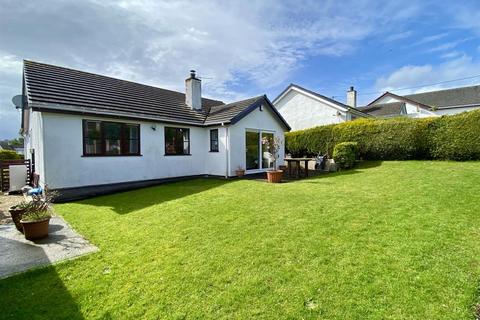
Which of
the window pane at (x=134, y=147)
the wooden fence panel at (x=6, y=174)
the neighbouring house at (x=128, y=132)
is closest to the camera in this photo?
the neighbouring house at (x=128, y=132)

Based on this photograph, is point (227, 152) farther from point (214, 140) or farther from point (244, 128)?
point (244, 128)

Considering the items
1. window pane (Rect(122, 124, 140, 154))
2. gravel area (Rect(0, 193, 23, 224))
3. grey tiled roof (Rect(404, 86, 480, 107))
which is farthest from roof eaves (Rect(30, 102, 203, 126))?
grey tiled roof (Rect(404, 86, 480, 107))

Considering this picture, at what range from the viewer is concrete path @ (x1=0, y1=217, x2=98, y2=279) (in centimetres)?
448

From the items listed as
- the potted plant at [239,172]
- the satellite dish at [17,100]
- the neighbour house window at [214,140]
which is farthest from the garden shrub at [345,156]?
the satellite dish at [17,100]

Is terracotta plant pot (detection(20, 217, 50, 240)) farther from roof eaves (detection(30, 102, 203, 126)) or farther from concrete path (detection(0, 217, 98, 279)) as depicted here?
roof eaves (detection(30, 102, 203, 126))

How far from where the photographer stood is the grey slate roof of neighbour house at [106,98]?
1016 centimetres

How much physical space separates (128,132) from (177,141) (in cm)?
283

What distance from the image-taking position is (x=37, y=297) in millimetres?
3496

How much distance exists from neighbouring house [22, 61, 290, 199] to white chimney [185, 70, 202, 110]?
2.6 inches

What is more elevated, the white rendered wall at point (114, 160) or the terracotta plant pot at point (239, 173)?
the white rendered wall at point (114, 160)

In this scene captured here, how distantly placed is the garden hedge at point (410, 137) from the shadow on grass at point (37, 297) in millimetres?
15809

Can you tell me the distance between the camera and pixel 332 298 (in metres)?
3.05

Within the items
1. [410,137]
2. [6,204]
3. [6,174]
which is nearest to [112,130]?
[6,204]

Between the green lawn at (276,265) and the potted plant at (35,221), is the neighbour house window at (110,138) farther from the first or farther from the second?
the potted plant at (35,221)
